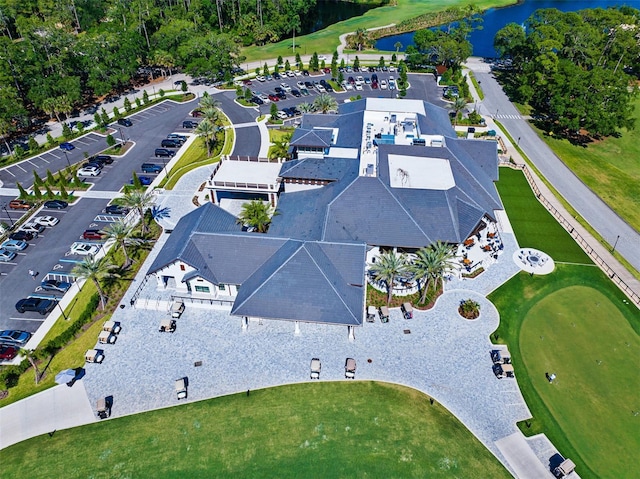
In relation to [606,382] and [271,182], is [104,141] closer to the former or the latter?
[271,182]

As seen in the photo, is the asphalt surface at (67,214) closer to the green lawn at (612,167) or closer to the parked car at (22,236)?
the parked car at (22,236)

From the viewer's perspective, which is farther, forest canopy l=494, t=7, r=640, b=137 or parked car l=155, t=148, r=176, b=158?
forest canopy l=494, t=7, r=640, b=137

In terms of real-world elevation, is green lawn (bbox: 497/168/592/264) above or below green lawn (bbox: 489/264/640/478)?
above

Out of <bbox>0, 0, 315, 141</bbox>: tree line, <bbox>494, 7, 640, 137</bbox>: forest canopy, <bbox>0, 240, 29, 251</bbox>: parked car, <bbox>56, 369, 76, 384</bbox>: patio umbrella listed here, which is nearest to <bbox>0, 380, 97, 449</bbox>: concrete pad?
<bbox>56, 369, 76, 384</bbox>: patio umbrella

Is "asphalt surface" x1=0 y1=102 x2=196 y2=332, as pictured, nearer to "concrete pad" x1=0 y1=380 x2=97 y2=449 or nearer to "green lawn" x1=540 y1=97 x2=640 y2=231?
"concrete pad" x1=0 y1=380 x2=97 y2=449

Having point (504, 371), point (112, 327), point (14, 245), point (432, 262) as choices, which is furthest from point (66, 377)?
point (504, 371)

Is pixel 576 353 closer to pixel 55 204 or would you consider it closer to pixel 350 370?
pixel 350 370

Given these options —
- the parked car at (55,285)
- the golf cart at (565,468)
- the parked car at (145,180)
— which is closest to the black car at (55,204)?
the parked car at (145,180)
